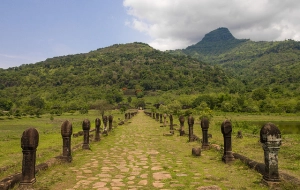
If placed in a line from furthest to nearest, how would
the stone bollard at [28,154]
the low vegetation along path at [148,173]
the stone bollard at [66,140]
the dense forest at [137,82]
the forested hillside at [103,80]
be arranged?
1. the forested hillside at [103,80]
2. the dense forest at [137,82]
3. the stone bollard at [66,140]
4. the low vegetation along path at [148,173]
5. the stone bollard at [28,154]

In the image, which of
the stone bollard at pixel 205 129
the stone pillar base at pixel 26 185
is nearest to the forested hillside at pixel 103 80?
the stone bollard at pixel 205 129

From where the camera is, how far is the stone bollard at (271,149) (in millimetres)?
5816

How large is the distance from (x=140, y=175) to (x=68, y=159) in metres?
2.96

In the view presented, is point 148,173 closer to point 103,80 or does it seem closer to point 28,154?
point 28,154

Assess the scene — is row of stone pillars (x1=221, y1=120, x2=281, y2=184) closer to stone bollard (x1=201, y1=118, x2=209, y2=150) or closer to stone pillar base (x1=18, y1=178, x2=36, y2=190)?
stone bollard (x1=201, y1=118, x2=209, y2=150)

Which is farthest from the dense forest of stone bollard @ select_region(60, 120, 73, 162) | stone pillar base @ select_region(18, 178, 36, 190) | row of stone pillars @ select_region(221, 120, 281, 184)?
stone pillar base @ select_region(18, 178, 36, 190)

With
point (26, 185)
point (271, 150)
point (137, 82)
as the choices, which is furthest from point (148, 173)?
point (137, 82)

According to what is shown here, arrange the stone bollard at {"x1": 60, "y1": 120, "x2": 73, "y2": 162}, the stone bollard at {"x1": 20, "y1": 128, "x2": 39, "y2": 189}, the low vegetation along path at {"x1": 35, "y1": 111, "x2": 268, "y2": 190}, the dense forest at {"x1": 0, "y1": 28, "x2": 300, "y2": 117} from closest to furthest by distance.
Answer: the stone bollard at {"x1": 20, "y1": 128, "x2": 39, "y2": 189} → the low vegetation along path at {"x1": 35, "y1": 111, "x2": 268, "y2": 190} → the stone bollard at {"x1": 60, "y1": 120, "x2": 73, "y2": 162} → the dense forest at {"x1": 0, "y1": 28, "x2": 300, "y2": 117}

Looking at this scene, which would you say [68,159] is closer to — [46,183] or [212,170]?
[46,183]

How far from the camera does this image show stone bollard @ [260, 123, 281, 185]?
19.1 feet

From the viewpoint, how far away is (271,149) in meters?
5.94

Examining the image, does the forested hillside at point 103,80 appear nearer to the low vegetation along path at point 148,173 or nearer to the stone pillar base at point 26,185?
the low vegetation along path at point 148,173

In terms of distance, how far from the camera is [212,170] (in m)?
7.53

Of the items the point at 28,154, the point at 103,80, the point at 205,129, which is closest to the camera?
the point at 28,154
